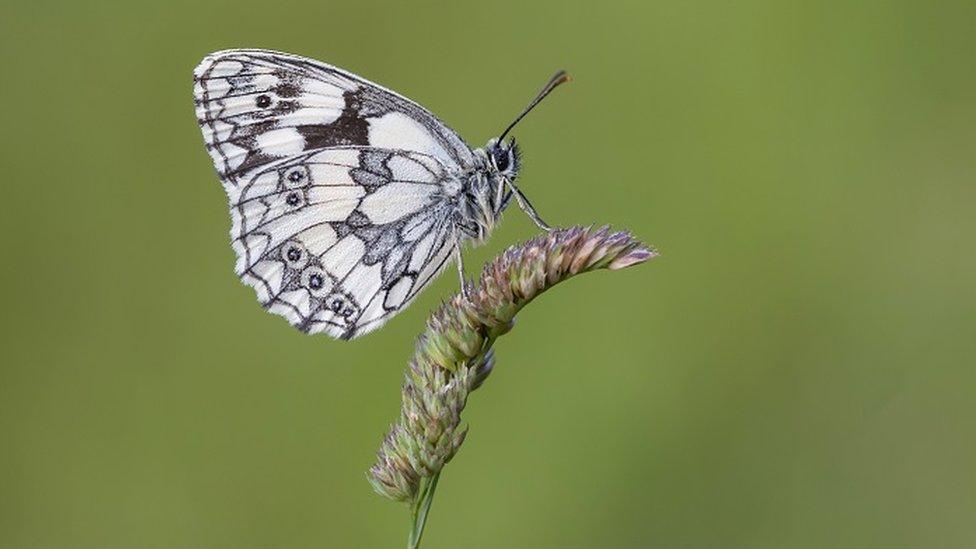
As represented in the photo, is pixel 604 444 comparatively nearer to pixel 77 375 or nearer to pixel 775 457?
pixel 775 457

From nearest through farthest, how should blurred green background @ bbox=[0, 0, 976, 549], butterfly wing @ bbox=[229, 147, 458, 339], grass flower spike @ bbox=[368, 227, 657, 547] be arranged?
grass flower spike @ bbox=[368, 227, 657, 547], butterfly wing @ bbox=[229, 147, 458, 339], blurred green background @ bbox=[0, 0, 976, 549]

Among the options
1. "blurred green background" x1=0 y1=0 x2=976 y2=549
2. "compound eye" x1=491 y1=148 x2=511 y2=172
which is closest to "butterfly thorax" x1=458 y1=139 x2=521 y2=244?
"compound eye" x1=491 y1=148 x2=511 y2=172

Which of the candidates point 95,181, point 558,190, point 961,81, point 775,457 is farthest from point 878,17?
point 95,181

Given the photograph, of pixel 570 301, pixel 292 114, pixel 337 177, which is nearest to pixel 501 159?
pixel 337 177

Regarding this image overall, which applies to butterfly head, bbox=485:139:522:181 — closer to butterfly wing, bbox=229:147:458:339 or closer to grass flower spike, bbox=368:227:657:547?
butterfly wing, bbox=229:147:458:339

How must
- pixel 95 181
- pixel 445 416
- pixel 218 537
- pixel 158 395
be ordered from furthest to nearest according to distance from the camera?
pixel 95 181 → pixel 158 395 → pixel 218 537 → pixel 445 416

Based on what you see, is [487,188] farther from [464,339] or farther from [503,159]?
[464,339]

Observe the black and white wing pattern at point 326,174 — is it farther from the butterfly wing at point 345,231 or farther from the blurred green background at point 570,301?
the blurred green background at point 570,301
